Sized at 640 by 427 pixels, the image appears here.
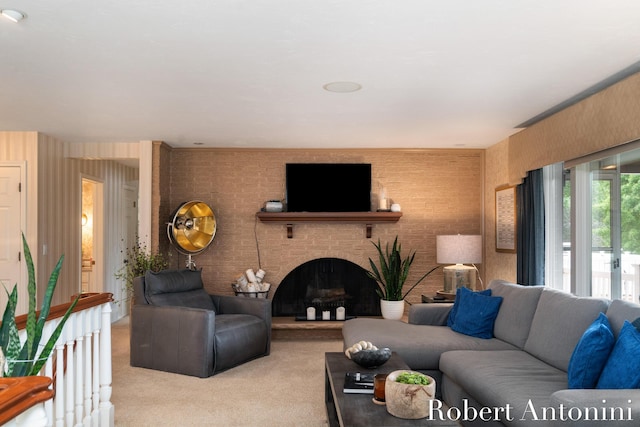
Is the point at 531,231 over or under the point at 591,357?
over

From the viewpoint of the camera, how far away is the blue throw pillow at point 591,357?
8.33ft

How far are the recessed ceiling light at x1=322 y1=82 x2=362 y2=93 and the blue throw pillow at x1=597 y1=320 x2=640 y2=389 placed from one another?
7.31ft

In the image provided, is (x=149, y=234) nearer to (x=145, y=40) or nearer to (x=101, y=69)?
(x=101, y=69)

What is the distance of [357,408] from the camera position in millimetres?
2543

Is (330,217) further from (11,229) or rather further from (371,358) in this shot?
(11,229)

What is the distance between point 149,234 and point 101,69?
294 cm

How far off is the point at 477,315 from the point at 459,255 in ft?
5.14

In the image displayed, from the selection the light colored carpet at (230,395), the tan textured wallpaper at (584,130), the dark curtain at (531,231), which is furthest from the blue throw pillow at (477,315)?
the tan textured wallpaper at (584,130)

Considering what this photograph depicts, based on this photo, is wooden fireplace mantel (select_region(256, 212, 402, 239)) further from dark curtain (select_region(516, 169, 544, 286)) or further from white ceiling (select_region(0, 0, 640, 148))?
dark curtain (select_region(516, 169, 544, 286))

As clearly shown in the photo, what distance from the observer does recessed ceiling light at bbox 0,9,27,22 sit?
2.50 metres

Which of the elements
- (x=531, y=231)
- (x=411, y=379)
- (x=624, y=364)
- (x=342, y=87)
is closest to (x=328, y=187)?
(x=531, y=231)

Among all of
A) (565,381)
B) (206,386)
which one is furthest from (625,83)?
(206,386)

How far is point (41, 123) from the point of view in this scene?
5.12 meters

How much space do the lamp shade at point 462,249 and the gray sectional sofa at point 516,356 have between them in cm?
111
